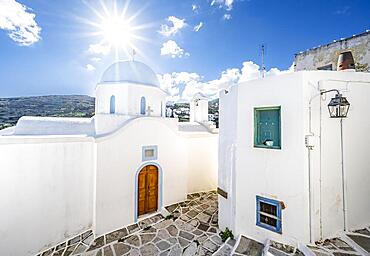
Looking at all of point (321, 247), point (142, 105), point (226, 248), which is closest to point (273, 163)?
point (321, 247)

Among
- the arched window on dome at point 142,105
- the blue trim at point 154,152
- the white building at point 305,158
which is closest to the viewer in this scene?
the white building at point 305,158

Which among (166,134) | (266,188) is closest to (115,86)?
(166,134)

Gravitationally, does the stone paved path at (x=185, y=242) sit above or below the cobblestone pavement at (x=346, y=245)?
below

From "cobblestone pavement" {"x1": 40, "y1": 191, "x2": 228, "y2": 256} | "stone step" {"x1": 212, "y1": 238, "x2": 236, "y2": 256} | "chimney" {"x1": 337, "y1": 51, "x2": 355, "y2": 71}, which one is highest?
"chimney" {"x1": 337, "y1": 51, "x2": 355, "y2": 71}

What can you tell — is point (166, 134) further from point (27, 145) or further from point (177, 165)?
point (27, 145)

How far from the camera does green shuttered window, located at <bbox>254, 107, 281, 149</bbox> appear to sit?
19.4ft

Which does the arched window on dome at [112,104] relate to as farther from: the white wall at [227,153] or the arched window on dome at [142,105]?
the white wall at [227,153]

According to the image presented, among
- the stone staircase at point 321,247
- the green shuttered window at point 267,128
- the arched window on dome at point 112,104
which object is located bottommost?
the stone staircase at point 321,247

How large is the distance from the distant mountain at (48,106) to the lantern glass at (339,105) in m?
19.5

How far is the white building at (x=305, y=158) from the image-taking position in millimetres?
5414

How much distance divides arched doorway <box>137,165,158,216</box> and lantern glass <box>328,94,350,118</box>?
7772 mm

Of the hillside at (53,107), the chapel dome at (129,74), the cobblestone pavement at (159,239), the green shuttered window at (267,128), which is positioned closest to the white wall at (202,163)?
the cobblestone pavement at (159,239)

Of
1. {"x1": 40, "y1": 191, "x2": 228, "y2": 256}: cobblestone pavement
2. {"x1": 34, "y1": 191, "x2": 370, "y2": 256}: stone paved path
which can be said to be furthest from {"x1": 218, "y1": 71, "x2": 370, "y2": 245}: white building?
{"x1": 40, "y1": 191, "x2": 228, "y2": 256}: cobblestone pavement

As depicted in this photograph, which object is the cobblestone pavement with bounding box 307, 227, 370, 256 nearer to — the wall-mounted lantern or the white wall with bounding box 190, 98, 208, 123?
the wall-mounted lantern
